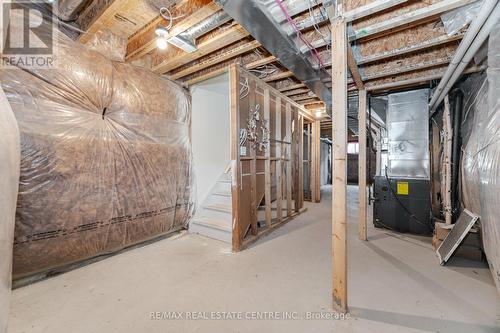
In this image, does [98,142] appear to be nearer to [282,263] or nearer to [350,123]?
[282,263]

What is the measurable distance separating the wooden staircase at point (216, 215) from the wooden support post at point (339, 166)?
164 cm

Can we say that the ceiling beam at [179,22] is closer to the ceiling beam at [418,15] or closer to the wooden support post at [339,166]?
the wooden support post at [339,166]

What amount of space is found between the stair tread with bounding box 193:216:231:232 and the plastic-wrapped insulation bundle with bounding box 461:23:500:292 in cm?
262

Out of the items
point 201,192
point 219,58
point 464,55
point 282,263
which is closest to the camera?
point 464,55

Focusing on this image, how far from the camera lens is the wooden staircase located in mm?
3041

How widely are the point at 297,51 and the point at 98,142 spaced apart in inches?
93.3

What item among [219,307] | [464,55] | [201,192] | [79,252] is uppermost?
[464,55]

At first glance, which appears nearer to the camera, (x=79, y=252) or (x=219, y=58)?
(x=79, y=252)

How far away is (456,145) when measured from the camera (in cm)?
305

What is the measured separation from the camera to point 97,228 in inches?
90.6

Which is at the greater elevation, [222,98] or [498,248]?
[222,98]

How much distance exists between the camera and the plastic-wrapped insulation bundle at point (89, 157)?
6.10 feet

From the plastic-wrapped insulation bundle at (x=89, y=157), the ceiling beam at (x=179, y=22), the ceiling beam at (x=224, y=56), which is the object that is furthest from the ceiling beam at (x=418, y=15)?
the plastic-wrapped insulation bundle at (x=89, y=157)

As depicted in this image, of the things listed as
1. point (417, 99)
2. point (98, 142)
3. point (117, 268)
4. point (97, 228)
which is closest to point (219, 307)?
point (117, 268)
